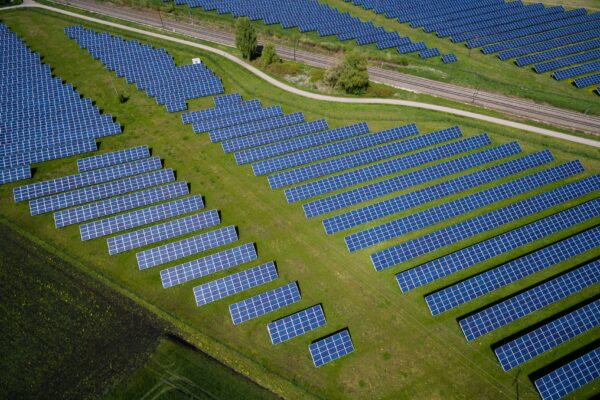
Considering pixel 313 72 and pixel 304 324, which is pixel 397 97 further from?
pixel 304 324

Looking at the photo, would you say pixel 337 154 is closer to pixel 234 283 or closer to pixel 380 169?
pixel 380 169

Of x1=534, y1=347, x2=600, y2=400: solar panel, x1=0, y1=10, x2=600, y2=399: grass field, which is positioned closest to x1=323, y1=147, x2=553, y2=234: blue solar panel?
A: x1=0, y1=10, x2=600, y2=399: grass field

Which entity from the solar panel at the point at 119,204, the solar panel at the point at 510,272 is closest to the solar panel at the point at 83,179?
the solar panel at the point at 119,204

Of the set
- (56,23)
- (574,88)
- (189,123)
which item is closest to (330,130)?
(189,123)

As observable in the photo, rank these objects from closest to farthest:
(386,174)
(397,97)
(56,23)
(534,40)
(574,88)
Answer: (386,174) < (397,97) < (574,88) < (56,23) < (534,40)

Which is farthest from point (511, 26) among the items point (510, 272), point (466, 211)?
point (510, 272)

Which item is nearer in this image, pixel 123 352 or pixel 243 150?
pixel 123 352
